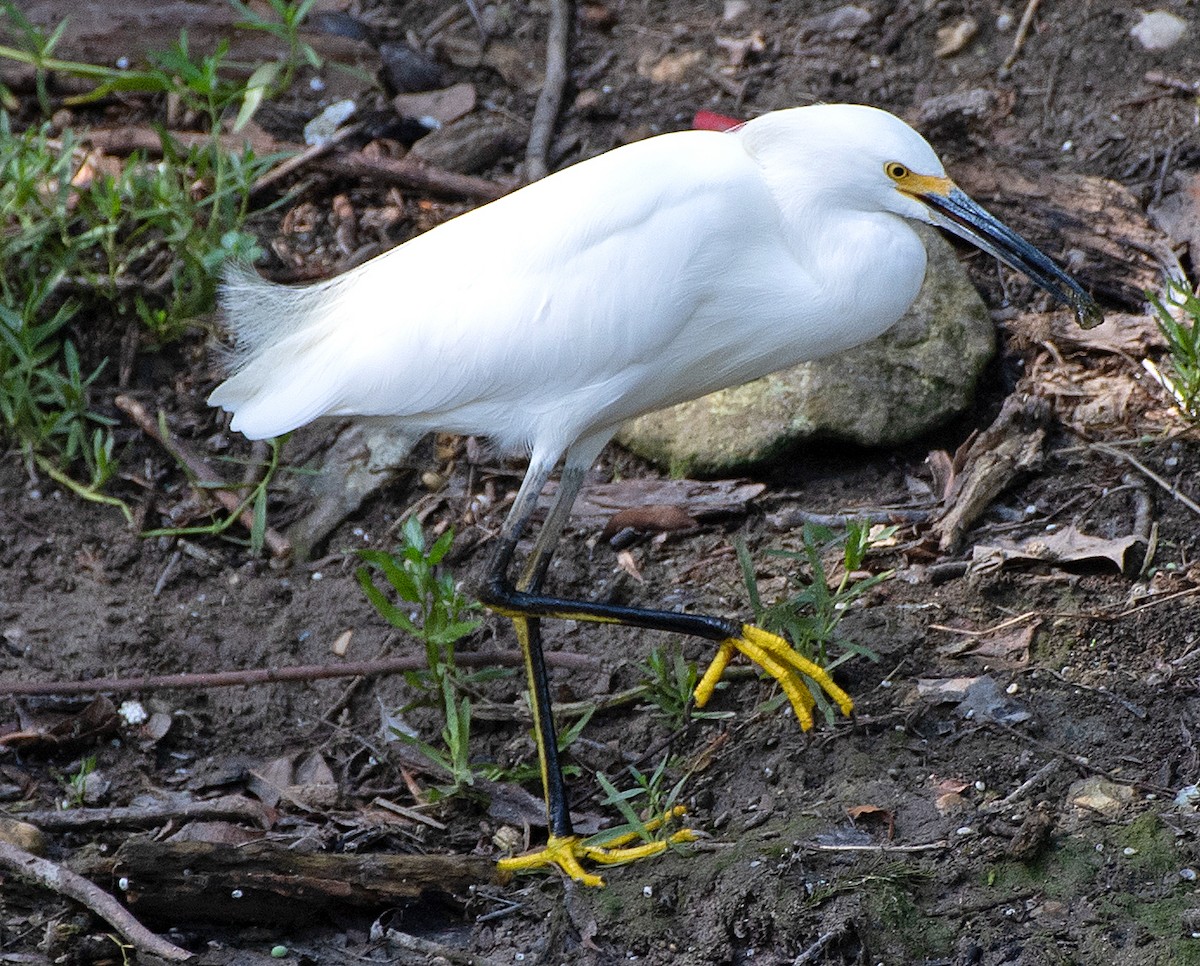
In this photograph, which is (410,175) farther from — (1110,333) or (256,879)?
(256,879)

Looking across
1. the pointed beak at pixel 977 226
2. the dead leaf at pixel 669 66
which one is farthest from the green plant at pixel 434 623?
the dead leaf at pixel 669 66

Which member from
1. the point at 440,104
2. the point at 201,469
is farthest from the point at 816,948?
the point at 440,104

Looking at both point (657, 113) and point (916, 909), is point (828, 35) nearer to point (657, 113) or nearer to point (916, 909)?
point (657, 113)

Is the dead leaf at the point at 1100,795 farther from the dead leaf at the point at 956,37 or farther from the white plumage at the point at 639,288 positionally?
the dead leaf at the point at 956,37

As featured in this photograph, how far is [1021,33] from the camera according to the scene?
17.2 feet

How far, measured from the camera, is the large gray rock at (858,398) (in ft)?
13.4

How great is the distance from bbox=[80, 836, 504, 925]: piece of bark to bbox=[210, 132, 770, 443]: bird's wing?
1002 mm

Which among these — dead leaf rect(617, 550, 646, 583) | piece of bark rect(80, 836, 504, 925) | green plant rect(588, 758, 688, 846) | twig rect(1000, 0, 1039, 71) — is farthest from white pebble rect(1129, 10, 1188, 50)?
piece of bark rect(80, 836, 504, 925)

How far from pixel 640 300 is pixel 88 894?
175 cm

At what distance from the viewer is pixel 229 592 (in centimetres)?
420

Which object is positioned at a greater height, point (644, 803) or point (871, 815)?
point (871, 815)

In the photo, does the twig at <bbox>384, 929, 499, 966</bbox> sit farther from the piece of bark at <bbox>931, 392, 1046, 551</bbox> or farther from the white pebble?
the white pebble

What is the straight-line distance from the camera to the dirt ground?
2752mm

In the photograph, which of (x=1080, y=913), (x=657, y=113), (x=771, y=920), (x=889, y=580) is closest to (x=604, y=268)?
(x=889, y=580)
